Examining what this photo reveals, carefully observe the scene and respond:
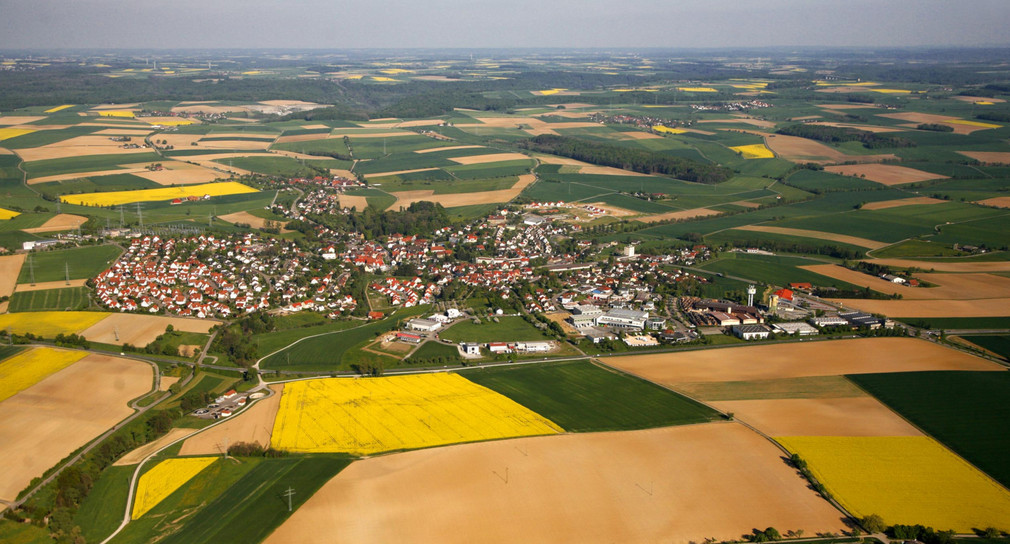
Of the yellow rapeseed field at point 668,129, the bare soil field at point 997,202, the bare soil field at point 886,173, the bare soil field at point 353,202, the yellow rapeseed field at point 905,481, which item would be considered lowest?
the yellow rapeseed field at point 905,481

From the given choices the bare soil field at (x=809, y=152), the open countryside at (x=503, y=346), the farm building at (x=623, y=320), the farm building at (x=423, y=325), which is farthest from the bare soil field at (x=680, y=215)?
the farm building at (x=423, y=325)

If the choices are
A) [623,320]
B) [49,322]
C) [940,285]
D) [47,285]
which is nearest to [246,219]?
[47,285]

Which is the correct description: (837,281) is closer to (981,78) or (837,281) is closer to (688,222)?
(688,222)

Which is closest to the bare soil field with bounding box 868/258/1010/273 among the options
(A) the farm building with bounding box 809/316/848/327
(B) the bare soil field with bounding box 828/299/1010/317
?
(B) the bare soil field with bounding box 828/299/1010/317

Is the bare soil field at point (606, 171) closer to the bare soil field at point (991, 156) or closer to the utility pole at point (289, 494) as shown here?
the bare soil field at point (991, 156)

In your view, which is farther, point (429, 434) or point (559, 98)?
point (559, 98)

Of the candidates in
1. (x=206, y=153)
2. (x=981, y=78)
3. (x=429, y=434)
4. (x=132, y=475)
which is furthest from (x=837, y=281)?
(x=981, y=78)
